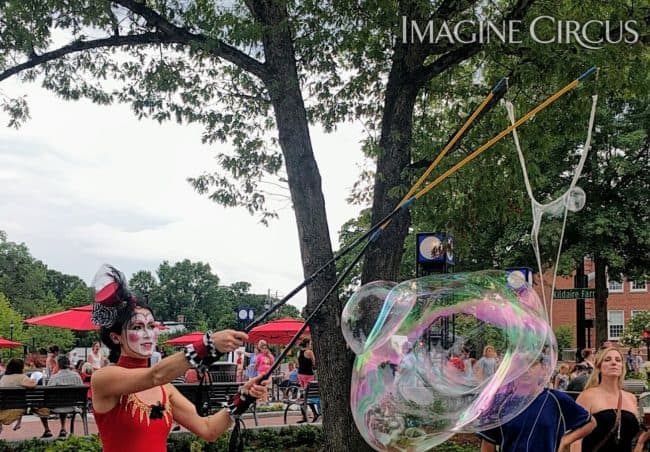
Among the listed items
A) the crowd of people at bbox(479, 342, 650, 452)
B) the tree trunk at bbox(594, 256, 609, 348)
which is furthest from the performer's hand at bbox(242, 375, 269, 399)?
the tree trunk at bbox(594, 256, 609, 348)

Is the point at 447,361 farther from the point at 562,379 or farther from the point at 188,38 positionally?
the point at 562,379

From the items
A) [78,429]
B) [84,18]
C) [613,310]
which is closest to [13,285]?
[613,310]

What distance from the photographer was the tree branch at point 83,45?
9.66 meters

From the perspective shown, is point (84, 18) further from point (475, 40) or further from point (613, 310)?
point (613, 310)

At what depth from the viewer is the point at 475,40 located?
8758 mm

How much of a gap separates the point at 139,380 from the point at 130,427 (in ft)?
1.02

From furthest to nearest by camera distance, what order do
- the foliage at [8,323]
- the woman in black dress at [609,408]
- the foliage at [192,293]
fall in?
the foliage at [192,293], the foliage at [8,323], the woman in black dress at [609,408]

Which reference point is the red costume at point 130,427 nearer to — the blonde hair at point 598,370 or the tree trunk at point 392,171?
the blonde hair at point 598,370

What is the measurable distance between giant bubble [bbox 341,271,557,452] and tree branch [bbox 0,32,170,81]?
6125mm

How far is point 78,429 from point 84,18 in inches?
319

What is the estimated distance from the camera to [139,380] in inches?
128

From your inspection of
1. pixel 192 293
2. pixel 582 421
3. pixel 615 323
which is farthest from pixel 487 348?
pixel 192 293

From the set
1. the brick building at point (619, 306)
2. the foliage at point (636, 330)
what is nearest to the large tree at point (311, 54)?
the foliage at point (636, 330)

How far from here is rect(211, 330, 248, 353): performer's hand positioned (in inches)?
122
